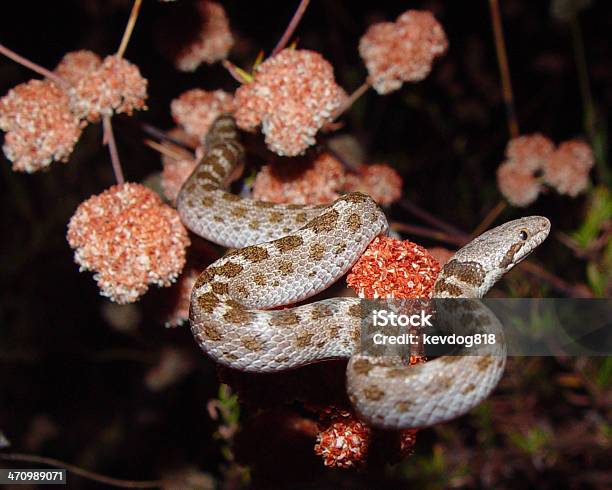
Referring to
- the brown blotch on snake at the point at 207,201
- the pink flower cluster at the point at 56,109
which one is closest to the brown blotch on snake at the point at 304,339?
the brown blotch on snake at the point at 207,201

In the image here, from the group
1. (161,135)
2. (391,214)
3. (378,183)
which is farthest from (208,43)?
(391,214)

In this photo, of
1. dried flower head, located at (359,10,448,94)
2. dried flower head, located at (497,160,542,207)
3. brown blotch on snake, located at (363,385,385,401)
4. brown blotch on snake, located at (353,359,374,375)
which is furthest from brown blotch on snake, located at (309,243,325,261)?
dried flower head, located at (497,160,542,207)

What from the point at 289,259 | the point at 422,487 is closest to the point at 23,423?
the point at 422,487

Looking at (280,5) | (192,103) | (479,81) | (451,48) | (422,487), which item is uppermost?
(280,5)

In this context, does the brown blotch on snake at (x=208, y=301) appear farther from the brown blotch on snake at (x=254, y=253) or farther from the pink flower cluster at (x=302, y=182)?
the pink flower cluster at (x=302, y=182)

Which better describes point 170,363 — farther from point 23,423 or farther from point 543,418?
point 543,418

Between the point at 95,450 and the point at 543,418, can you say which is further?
the point at 95,450

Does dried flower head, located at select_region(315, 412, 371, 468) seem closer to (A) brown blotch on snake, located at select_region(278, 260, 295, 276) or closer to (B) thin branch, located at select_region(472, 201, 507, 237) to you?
(A) brown blotch on snake, located at select_region(278, 260, 295, 276)
